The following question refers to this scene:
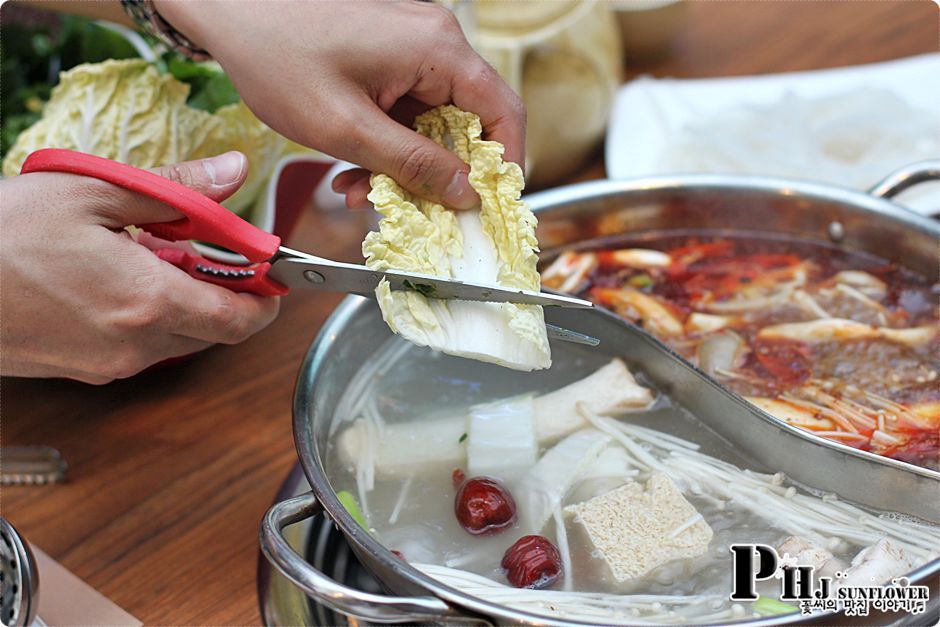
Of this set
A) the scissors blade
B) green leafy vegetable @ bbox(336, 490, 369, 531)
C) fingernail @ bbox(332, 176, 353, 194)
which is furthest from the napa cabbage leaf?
green leafy vegetable @ bbox(336, 490, 369, 531)

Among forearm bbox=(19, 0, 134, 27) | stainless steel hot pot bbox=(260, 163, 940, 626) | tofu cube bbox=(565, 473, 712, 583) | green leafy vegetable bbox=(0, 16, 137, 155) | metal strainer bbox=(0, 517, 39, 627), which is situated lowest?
metal strainer bbox=(0, 517, 39, 627)

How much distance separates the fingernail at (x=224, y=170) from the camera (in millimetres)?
1614

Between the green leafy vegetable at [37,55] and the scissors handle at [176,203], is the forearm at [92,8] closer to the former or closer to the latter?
the green leafy vegetable at [37,55]

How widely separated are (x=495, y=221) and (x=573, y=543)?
66cm

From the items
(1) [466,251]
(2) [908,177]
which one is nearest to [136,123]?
(1) [466,251]

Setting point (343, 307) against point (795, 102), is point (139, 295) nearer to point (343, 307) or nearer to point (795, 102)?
point (343, 307)

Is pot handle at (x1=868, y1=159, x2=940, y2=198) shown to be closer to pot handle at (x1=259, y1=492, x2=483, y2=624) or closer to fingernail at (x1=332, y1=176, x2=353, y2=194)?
fingernail at (x1=332, y1=176, x2=353, y2=194)

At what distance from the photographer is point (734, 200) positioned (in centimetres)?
242

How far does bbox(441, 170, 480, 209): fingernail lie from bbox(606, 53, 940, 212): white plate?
1.28 metres

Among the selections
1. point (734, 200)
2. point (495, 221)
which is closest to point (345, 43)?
point (495, 221)

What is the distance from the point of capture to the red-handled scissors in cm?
154

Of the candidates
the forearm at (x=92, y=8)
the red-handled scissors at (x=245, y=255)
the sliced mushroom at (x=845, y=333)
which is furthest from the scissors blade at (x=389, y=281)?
the forearm at (x=92, y=8)

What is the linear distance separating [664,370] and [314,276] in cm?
85

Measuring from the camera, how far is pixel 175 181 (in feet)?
Answer: 5.20
